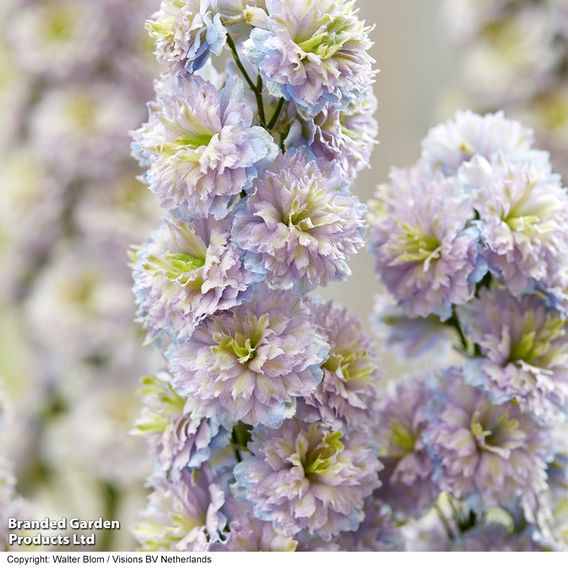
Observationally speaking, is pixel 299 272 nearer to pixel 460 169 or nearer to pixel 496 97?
pixel 460 169

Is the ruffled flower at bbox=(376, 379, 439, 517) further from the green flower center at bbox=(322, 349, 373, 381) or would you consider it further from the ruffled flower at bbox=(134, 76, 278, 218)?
the ruffled flower at bbox=(134, 76, 278, 218)

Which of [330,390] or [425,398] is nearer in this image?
[330,390]

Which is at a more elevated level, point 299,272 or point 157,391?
point 299,272

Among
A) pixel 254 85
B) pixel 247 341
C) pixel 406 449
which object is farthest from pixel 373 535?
pixel 254 85

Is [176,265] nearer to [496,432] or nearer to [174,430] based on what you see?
[174,430]

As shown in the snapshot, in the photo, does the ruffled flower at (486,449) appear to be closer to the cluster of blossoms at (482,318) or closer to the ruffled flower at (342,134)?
the cluster of blossoms at (482,318)

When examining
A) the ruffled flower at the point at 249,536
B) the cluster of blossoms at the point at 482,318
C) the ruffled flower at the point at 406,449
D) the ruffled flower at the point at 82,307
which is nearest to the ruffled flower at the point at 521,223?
the cluster of blossoms at the point at 482,318

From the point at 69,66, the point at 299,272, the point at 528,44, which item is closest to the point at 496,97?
the point at 528,44
